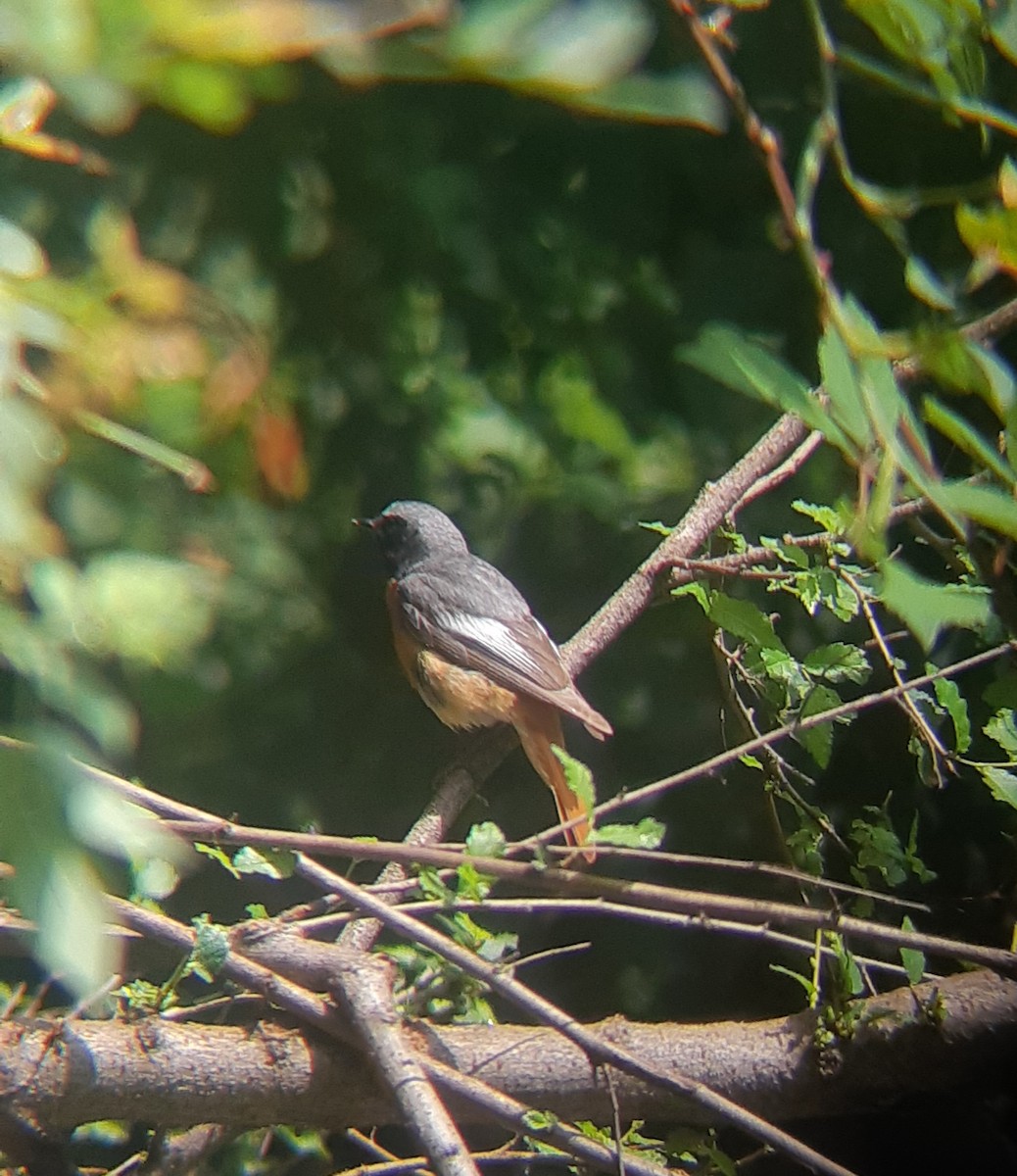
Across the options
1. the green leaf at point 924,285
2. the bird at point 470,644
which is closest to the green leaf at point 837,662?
the bird at point 470,644

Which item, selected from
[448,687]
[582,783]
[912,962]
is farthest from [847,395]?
[448,687]

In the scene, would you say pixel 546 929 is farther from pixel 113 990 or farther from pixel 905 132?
pixel 905 132

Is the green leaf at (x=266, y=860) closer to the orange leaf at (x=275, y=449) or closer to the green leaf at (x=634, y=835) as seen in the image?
the green leaf at (x=634, y=835)

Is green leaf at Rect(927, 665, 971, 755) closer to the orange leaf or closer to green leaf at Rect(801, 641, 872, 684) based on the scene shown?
green leaf at Rect(801, 641, 872, 684)

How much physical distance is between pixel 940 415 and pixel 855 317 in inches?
1.7

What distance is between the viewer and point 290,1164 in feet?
3.88

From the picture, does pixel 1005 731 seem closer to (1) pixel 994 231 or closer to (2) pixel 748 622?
(2) pixel 748 622

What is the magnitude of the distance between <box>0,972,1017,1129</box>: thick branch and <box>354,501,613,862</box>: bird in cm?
26

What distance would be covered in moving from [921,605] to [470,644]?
4.50 feet

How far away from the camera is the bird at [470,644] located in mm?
1326

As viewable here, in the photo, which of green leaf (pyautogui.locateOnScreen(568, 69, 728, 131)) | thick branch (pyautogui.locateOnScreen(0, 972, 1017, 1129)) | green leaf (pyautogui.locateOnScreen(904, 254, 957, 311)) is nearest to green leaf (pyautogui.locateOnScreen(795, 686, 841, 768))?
thick branch (pyautogui.locateOnScreen(0, 972, 1017, 1129))

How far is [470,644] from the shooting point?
5.56 feet

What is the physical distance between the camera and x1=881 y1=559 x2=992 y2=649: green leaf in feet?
1.07

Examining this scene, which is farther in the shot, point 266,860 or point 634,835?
point 266,860
